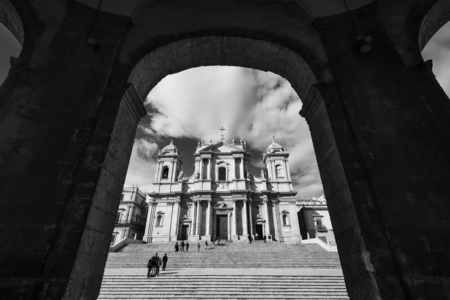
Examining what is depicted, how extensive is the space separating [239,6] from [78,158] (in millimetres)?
4780

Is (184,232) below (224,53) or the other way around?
below

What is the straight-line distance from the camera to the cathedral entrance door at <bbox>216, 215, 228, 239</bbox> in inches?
1111

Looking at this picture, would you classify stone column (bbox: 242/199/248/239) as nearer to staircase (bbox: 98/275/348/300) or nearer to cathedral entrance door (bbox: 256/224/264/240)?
cathedral entrance door (bbox: 256/224/264/240)

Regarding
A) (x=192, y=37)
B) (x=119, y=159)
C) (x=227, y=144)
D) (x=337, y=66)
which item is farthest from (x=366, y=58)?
(x=227, y=144)

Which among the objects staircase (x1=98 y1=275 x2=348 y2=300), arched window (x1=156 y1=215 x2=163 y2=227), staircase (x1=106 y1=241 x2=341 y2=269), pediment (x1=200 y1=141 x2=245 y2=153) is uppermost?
pediment (x1=200 y1=141 x2=245 y2=153)

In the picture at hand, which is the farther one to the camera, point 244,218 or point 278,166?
point 278,166

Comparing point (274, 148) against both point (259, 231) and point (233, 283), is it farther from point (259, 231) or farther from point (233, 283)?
point (233, 283)

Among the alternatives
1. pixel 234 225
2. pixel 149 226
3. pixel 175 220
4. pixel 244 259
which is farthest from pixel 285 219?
pixel 149 226

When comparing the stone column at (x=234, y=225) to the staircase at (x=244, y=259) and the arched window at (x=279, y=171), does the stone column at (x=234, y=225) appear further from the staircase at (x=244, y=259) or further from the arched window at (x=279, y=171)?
the arched window at (x=279, y=171)

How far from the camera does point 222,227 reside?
28.8 m

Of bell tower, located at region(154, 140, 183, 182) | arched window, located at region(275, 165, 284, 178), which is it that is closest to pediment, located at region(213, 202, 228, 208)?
bell tower, located at region(154, 140, 183, 182)

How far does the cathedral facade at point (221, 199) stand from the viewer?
28.3 m

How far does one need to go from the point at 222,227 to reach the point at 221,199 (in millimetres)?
3691

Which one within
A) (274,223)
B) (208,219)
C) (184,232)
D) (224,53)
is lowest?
(184,232)
